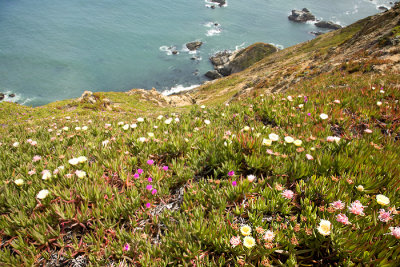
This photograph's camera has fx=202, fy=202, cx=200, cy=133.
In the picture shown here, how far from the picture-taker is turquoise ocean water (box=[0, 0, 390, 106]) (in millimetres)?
53125

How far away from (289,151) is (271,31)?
110 metres

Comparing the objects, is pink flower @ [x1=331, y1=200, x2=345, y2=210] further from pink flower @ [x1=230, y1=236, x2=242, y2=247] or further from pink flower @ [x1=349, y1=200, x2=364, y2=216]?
pink flower @ [x1=230, y1=236, x2=242, y2=247]

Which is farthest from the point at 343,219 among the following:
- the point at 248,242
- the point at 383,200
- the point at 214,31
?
the point at 214,31

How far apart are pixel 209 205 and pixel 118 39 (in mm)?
84364

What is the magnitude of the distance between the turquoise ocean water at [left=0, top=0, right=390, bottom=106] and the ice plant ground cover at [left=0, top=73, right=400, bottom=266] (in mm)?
52942

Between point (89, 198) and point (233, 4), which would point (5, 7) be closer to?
point (233, 4)

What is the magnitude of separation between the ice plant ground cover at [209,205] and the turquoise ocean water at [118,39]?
52.9m

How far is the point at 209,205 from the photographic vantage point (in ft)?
9.00

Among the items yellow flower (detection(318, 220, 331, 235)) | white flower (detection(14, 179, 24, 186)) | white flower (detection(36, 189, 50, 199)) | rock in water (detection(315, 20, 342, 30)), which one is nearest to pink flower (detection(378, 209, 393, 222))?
yellow flower (detection(318, 220, 331, 235))

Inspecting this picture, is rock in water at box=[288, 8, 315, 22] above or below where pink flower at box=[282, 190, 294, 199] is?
above

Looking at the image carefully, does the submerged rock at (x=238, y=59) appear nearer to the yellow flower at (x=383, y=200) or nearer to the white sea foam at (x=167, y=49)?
the white sea foam at (x=167, y=49)

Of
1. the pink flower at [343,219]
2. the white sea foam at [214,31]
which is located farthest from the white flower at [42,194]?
the white sea foam at [214,31]

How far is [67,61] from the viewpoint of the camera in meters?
59.2

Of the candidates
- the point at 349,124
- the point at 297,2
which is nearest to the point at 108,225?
the point at 349,124
